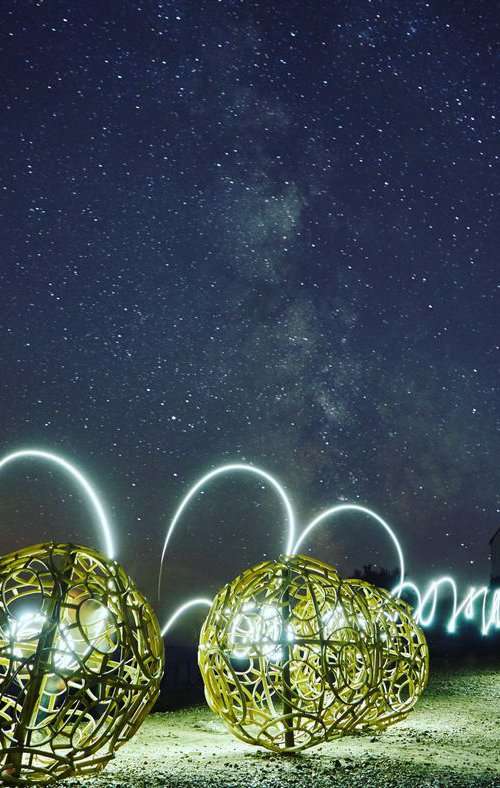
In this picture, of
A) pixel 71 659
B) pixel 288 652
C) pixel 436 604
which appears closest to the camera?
pixel 71 659

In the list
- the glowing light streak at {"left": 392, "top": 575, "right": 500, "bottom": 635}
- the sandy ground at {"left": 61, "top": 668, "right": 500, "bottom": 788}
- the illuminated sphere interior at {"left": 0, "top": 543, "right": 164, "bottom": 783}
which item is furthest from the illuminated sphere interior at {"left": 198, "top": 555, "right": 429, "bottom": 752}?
the glowing light streak at {"left": 392, "top": 575, "right": 500, "bottom": 635}

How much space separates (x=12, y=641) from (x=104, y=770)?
160cm

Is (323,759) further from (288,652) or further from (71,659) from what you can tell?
(71,659)

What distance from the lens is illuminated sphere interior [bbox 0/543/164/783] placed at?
4.79 meters

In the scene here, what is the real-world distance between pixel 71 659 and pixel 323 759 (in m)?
2.52

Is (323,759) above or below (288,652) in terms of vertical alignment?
below

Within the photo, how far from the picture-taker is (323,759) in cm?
580

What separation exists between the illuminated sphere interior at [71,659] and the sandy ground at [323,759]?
1.27 ft

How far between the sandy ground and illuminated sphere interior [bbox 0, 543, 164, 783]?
39cm

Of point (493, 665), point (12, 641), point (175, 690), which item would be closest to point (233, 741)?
point (12, 641)

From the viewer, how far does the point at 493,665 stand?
15.2 m

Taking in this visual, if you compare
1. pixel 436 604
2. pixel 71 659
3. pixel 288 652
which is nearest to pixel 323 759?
pixel 288 652

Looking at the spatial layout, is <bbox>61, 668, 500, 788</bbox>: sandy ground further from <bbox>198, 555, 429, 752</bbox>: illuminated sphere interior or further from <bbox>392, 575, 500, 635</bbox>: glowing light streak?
<bbox>392, 575, 500, 635</bbox>: glowing light streak

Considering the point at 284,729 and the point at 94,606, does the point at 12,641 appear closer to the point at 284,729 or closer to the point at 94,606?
the point at 94,606
